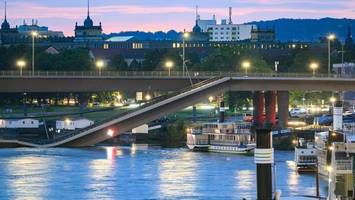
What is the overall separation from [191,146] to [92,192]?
2612 centimetres

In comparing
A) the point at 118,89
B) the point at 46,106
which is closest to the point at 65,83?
the point at 118,89

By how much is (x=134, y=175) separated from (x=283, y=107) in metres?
29.9

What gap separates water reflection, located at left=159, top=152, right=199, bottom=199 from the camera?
50406 millimetres

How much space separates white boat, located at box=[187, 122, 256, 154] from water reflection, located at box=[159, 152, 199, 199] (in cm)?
475

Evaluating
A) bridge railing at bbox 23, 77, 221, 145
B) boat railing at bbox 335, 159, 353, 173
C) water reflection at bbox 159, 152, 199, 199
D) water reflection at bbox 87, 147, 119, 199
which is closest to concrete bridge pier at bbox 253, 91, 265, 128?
bridge railing at bbox 23, 77, 221, 145

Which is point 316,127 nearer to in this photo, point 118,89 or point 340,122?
point 118,89

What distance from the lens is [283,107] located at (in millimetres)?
86062

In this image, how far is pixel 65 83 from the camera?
253 feet

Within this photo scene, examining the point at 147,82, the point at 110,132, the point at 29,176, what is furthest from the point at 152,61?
the point at 29,176

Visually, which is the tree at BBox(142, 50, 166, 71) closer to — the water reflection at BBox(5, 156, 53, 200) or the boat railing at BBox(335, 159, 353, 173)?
the water reflection at BBox(5, 156, 53, 200)

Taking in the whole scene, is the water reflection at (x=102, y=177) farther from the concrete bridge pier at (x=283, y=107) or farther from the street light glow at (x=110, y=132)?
the concrete bridge pier at (x=283, y=107)

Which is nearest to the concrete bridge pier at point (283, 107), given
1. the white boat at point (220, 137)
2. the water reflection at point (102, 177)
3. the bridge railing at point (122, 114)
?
the white boat at point (220, 137)

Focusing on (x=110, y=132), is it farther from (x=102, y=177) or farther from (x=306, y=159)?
(x=102, y=177)

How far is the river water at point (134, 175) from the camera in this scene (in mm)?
50125
